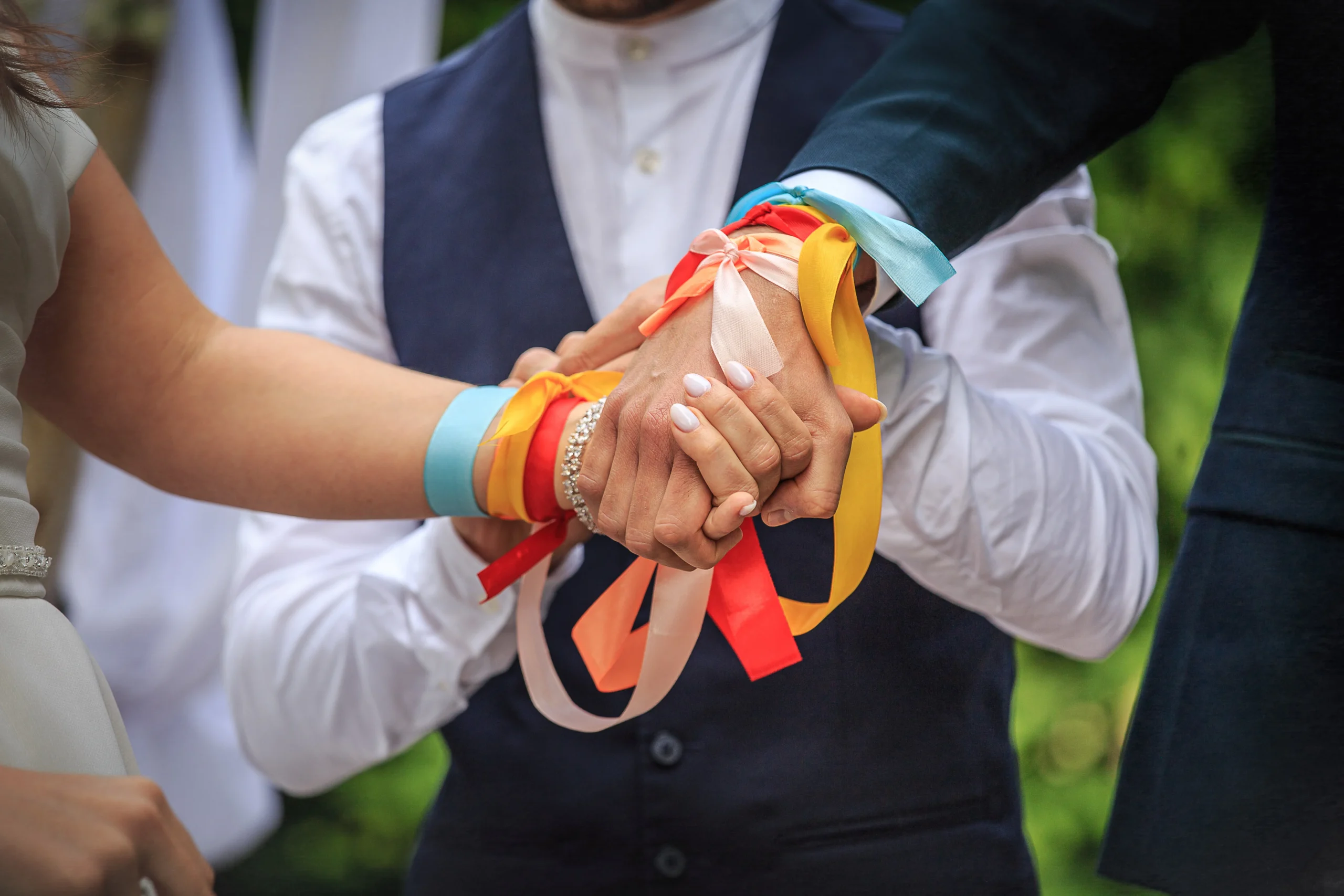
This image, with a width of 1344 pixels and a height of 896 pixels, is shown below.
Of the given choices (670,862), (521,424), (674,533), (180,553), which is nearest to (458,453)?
(521,424)

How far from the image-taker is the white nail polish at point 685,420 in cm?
40

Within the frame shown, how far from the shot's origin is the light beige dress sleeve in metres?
0.36

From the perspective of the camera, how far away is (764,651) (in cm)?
43

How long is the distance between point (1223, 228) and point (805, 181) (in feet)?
0.67

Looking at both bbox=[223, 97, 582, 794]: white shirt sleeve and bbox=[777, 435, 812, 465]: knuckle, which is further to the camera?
bbox=[223, 97, 582, 794]: white shirt sleeve

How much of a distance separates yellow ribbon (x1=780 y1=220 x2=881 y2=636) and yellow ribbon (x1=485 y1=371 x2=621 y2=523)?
102 mm

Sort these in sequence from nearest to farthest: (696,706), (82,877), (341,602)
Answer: (82,877)
(696,706)
(341,602)

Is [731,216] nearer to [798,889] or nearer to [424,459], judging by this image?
[424,459]

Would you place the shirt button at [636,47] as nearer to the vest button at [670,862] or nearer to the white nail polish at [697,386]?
the white nail polish at [697,386]

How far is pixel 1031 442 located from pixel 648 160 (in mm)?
279

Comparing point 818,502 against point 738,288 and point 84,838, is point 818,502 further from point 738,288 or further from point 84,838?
point 84,838

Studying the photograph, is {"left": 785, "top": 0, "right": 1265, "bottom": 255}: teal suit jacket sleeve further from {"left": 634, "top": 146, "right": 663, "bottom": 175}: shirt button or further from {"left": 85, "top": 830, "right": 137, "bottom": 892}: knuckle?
{"left": 85, "top": 830, "right": 137, "bottom": 892}: knuckle

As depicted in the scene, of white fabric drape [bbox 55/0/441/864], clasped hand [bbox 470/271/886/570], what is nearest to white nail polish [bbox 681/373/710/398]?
clasped hand [bbox 470/271/886/570]

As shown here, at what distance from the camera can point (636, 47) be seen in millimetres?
631
